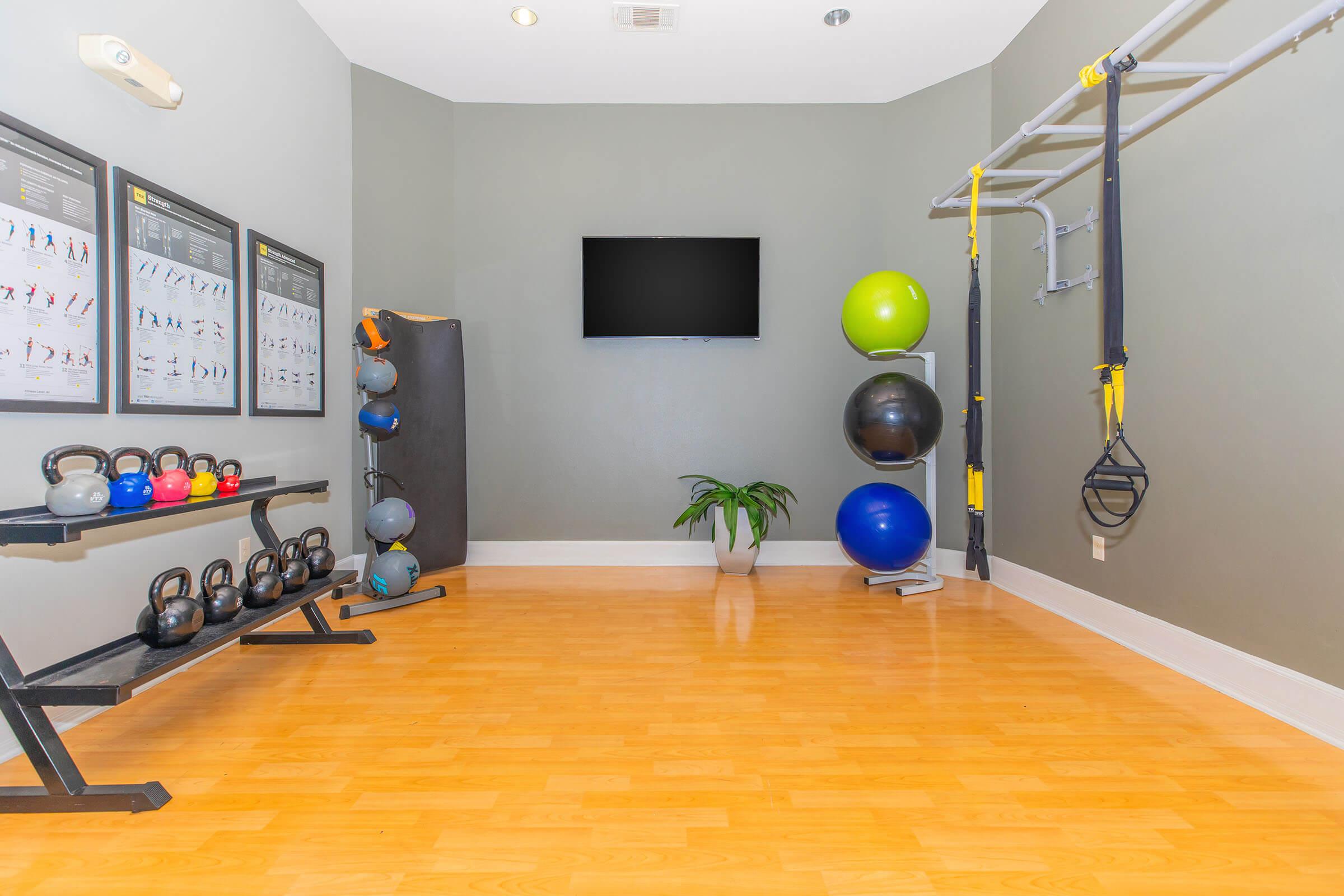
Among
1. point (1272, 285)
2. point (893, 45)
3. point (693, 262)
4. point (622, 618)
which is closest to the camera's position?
point (1272, 285)

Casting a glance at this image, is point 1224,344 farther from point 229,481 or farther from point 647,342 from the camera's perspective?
point 229,481

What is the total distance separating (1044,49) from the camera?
309 cm

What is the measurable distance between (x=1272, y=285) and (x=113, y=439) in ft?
12.9

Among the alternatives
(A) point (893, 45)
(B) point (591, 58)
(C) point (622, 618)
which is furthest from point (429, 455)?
(A) point (893, 45)

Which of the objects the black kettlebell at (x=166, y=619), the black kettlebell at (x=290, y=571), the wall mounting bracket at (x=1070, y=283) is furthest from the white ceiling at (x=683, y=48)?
the black kettlebell at (x=166, y=619)

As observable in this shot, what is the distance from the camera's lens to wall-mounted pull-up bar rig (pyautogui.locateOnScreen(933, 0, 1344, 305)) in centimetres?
175

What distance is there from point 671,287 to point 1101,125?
235 cm

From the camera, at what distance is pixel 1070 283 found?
290cm

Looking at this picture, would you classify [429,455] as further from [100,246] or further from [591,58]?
[591,58]

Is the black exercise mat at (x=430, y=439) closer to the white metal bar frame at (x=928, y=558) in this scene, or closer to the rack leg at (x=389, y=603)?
the rack leg at (x=389, y=603)

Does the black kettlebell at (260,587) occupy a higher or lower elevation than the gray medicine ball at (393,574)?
higher

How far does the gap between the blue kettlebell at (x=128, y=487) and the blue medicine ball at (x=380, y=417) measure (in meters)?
1.17

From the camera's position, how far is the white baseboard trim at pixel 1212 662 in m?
1.79

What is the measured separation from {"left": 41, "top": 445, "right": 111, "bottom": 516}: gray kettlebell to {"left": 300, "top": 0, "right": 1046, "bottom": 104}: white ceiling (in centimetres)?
274
